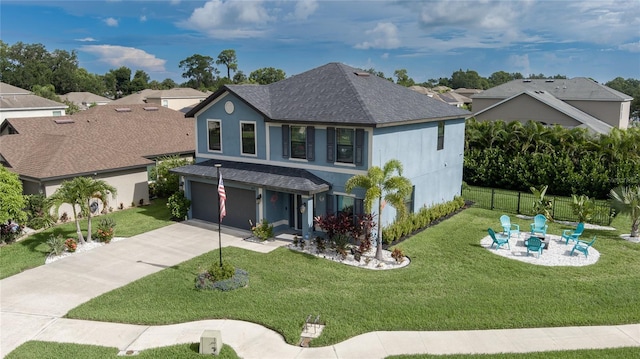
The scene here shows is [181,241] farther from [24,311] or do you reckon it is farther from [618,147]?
[618,147]

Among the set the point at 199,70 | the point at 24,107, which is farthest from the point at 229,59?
the point at 24,107

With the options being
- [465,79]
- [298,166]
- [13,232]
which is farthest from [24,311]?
[465,79]

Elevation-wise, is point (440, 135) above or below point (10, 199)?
above

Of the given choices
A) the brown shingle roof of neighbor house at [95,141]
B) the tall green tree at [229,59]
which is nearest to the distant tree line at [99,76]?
the tall green tree at [229,59]

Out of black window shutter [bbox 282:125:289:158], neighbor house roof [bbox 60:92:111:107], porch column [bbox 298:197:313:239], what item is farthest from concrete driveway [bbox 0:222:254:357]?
neighbor house roof [bbox 60:92:111:107]

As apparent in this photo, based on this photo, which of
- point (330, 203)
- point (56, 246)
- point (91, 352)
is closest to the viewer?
point (91, 352)

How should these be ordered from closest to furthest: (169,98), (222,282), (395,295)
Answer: (395,295) < (222,282) < (169,98)

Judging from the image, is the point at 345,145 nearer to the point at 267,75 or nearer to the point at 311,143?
the point at 311,143
